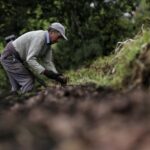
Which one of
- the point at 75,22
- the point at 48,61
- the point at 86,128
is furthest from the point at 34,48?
the point at 75,22

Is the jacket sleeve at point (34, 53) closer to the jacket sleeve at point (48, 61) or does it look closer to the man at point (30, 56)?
the man at point (30, 56)

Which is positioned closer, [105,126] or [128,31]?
[105,126]

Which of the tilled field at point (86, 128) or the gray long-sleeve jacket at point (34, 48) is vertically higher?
the tilled field at point (86, 128)

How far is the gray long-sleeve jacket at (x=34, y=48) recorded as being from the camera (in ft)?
38.3

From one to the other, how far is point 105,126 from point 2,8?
1988 cm

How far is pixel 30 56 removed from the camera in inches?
458

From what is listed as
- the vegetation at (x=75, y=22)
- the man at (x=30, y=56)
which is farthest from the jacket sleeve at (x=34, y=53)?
the vegetation at (x=75, y=22)

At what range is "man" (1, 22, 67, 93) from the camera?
11.6m

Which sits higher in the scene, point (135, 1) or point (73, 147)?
point (73, 147)

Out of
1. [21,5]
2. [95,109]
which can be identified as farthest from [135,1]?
[95,109]

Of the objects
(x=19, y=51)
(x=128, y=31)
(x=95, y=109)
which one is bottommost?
(x=128, y=31)

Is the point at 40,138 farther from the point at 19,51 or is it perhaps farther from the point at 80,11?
the point at 80,11

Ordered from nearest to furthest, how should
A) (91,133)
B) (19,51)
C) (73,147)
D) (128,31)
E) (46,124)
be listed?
(73,147)
(91,133)
(46,124)
(19,51)
(128,31)

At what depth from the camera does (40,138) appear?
14.6 ft
